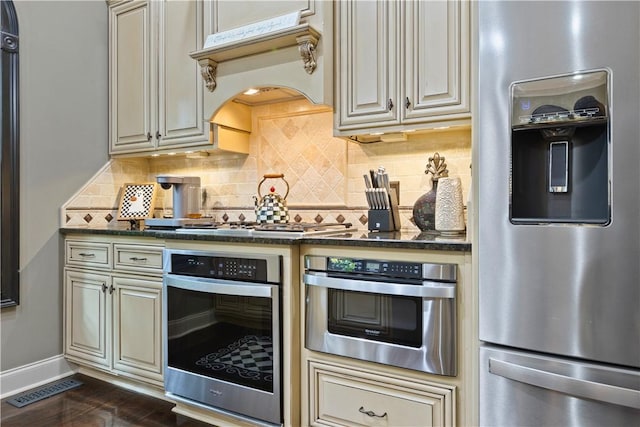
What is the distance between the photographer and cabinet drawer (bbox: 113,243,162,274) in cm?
230

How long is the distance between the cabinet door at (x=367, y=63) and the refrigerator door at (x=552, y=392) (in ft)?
3.97

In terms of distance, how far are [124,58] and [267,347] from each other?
2325 mm

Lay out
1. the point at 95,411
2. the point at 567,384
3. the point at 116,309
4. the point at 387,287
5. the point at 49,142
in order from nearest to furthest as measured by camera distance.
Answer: the point at 567,384
the point at 387,287
the point at 95,411
the point at 116,309
the point at 49,142

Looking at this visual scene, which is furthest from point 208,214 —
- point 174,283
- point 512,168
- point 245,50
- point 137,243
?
point 512,168

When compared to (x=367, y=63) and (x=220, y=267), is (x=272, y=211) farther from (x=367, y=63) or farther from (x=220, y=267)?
(x=367, y=63)

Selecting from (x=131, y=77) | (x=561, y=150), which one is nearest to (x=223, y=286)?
(x=561, y=150)

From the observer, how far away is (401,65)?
6.59 feet

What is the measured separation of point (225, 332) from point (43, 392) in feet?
4.49

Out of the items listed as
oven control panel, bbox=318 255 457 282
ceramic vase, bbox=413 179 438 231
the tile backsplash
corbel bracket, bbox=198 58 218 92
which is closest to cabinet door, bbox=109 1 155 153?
the tile backsplash

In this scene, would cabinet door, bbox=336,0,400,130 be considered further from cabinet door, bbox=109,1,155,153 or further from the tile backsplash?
cabinet door, bbox=109,1,155,153

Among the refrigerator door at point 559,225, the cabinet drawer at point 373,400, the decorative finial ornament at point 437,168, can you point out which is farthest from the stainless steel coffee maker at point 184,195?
the refrigerator door at point 559,225

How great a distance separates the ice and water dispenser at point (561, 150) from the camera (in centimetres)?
117

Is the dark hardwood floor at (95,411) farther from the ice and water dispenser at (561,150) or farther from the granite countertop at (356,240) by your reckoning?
the ice and water dispenser at (561,150)

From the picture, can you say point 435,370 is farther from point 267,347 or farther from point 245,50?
point 245,50
